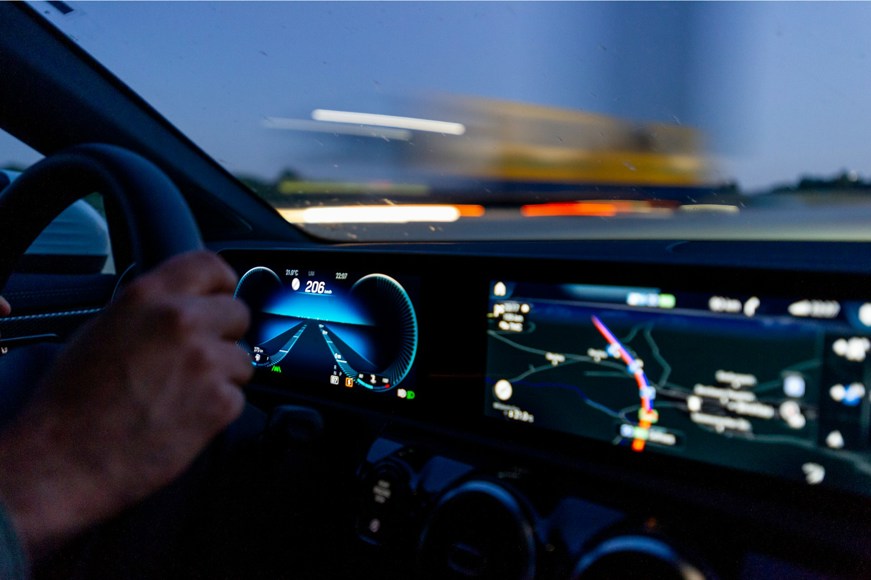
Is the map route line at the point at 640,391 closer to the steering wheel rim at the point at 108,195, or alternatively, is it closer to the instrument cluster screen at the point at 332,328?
the instrument cluster screen at the point at 332,328

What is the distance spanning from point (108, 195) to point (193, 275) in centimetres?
85

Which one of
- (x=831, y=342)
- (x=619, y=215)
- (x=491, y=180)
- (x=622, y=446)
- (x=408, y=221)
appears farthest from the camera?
(x=408, y=221)

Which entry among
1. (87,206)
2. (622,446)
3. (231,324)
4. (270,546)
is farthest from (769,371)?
(87,206)

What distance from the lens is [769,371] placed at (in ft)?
5.10

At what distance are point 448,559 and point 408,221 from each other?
1335 mm

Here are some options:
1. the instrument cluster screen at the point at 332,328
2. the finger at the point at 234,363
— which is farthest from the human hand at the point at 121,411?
the instrument cluster screen at the point at 332,328

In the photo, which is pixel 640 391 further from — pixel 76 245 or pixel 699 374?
pixel 76 245

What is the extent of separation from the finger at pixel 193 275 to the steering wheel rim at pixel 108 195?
0.53 meters

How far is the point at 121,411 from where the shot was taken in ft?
2.92

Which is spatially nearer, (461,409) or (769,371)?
(769,371)

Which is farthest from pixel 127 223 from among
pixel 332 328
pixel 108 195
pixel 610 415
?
pixel 610 415

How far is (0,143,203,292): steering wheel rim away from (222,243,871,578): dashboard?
0.82m

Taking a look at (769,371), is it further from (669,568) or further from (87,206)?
(87,206)

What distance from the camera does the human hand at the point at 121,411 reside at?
35.2 inches
